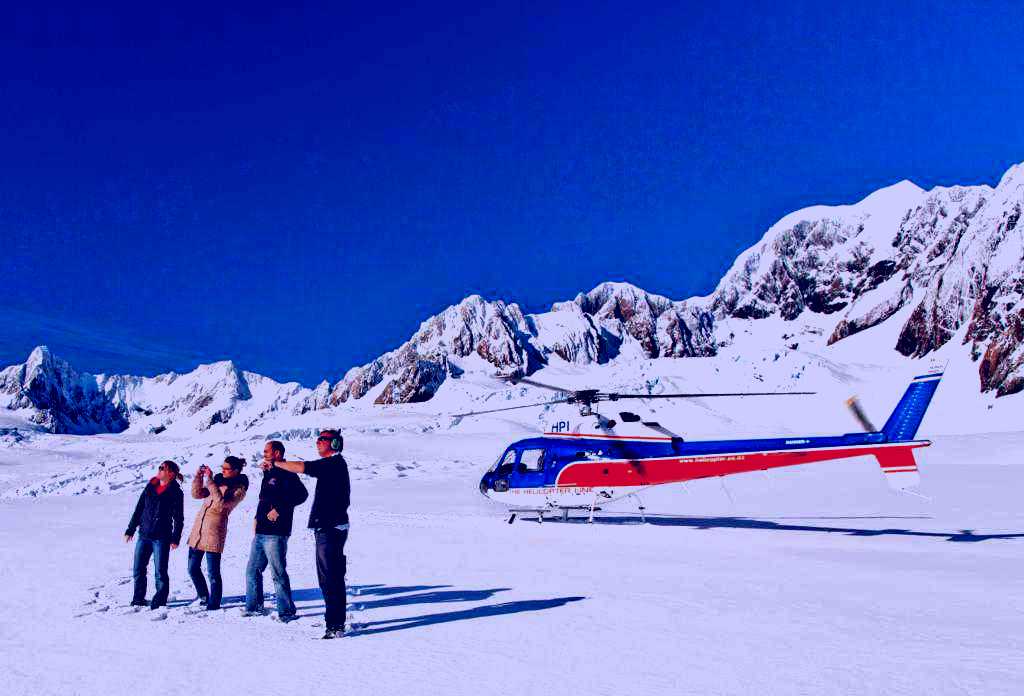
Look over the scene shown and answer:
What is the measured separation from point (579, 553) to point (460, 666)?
6663mm

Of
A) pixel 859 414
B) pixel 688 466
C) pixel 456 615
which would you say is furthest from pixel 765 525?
pixel 456 615

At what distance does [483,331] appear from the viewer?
103625 mm

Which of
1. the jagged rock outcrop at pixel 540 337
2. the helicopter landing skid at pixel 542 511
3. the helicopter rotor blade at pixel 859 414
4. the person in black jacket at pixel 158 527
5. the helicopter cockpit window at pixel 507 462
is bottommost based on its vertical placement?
the helicopter landing skid at pixel 542 511

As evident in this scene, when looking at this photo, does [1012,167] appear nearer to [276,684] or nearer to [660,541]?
[660,541]

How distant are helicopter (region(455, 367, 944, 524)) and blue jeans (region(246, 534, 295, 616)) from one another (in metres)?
7.63

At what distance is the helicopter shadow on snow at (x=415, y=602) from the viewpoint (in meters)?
7.21

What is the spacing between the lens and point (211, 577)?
25.9 ft

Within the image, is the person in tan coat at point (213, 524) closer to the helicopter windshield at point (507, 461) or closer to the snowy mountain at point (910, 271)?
the helicopter windshield at point (507, 461)

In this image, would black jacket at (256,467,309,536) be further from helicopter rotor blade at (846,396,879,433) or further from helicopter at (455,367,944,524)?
helicopter rotor blade at (846,396,879,433)

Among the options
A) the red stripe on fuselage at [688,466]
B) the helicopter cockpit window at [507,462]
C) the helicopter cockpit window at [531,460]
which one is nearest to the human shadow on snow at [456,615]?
the red stripe on fuselage at [688,466]

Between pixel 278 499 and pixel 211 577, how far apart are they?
1462mm

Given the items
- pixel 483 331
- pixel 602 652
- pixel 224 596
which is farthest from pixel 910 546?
pixel 483 331

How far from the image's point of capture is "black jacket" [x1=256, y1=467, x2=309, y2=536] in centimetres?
723

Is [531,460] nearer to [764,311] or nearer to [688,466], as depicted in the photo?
[688,466]
